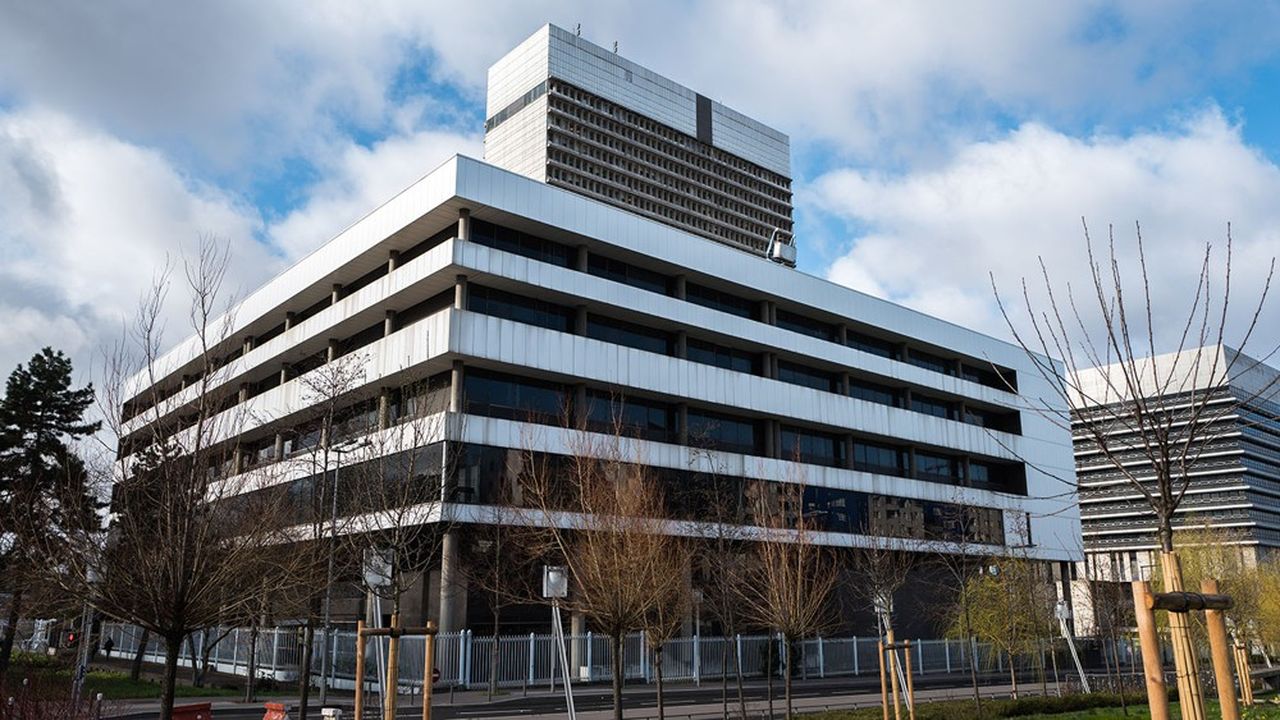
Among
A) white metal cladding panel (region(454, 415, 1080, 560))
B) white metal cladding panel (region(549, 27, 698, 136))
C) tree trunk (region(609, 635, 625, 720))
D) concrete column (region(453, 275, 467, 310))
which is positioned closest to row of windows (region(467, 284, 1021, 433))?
concrete column (region(453, 275, 467, 310))

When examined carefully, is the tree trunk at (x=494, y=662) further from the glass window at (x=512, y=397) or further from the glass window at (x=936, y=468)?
the glass window at (x=936, y=468)

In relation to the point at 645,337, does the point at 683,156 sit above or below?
above

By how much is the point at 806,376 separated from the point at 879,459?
7.69m

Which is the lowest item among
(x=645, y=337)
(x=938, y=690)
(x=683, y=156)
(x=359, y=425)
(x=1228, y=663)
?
(x=938, y=690)

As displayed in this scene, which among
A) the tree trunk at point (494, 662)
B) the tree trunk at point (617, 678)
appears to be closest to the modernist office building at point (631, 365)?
the tree trunk at point (494, 662)

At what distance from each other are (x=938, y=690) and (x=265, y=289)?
43240mm

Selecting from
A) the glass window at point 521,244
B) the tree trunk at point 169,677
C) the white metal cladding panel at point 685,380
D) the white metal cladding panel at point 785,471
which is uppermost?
the glass window at point 521,244

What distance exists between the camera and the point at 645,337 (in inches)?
1935

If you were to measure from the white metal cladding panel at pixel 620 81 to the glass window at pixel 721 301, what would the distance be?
62.8m

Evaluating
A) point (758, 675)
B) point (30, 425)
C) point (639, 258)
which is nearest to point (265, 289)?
point (30, 425)

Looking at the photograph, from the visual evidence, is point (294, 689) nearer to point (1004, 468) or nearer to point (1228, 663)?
point (1228, 663)

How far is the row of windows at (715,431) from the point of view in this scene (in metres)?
42.7

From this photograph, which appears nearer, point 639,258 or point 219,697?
point 219,697

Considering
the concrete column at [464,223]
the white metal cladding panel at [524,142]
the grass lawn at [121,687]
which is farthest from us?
the white metal cladding panel at [524,142]
